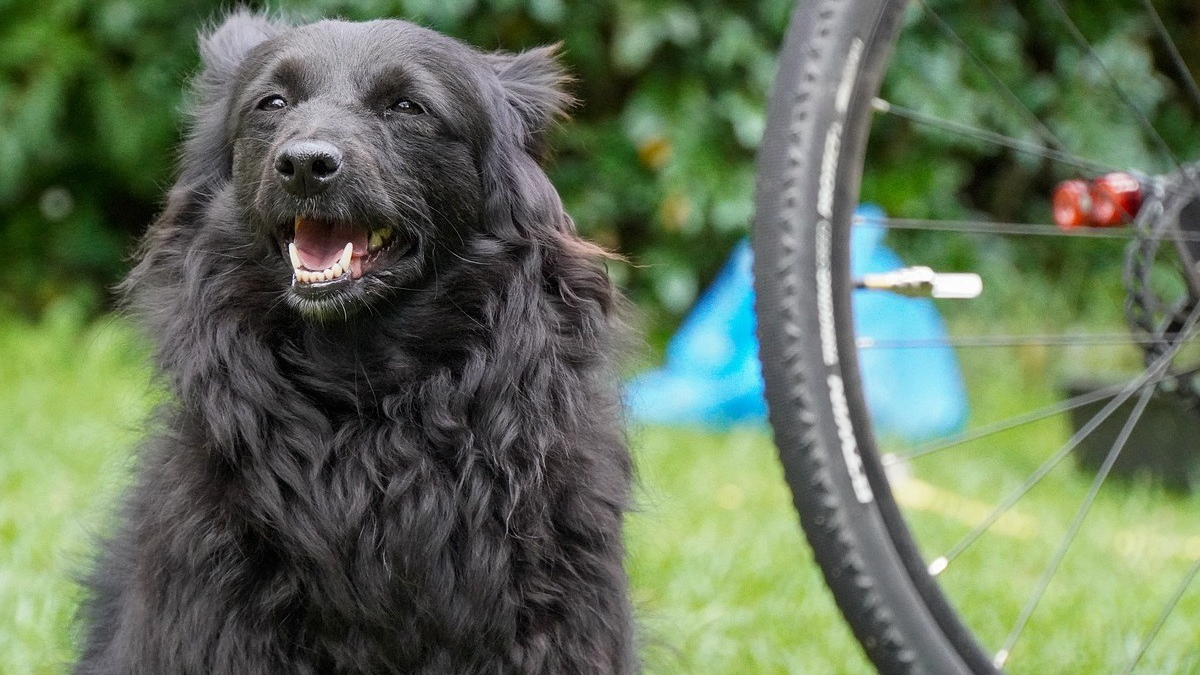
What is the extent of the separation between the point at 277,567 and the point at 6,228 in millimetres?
5074

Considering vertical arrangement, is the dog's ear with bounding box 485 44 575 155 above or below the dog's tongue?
above

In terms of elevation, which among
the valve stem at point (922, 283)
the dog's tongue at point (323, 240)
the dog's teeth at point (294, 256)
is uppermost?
the valve stem at point (922, 283)

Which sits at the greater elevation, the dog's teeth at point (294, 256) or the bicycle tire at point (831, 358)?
the bicycle tire at point (831, 358)

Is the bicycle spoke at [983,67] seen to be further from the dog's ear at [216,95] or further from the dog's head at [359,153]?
the dog's ear at [216,95]

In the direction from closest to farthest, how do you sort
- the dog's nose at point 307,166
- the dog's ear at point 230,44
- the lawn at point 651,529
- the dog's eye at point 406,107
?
1. the dog's nose at point 307,166
2. the dog's eye at point 406,107
3. the dog's ear at point 230,44
4. the lawn at point 651,529

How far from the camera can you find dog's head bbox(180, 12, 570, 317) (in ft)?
7.58

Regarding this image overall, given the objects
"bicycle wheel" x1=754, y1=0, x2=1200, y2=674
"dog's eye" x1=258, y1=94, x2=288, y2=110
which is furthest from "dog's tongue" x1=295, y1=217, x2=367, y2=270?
"bicycle wheel" x1=754, y1=0, x2=1200, y2=674

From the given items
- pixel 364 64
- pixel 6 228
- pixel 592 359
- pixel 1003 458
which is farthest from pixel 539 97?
pixel 6 228

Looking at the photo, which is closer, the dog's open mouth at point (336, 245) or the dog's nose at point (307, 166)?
the dog's nose at point (307, 166)

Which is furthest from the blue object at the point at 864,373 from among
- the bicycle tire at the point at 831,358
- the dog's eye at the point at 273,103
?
the bicycle tire at the point at 831,358

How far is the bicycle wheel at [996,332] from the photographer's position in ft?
6.06

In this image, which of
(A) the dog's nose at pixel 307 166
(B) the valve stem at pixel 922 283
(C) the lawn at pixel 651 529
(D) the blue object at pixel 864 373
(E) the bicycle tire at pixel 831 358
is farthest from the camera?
(D) the blue object at pixel 864 373

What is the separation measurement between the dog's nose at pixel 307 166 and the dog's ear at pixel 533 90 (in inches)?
20.4

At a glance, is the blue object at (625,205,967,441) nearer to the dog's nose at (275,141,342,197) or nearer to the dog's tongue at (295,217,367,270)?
the dog's tongue at (295,217,367,270)
